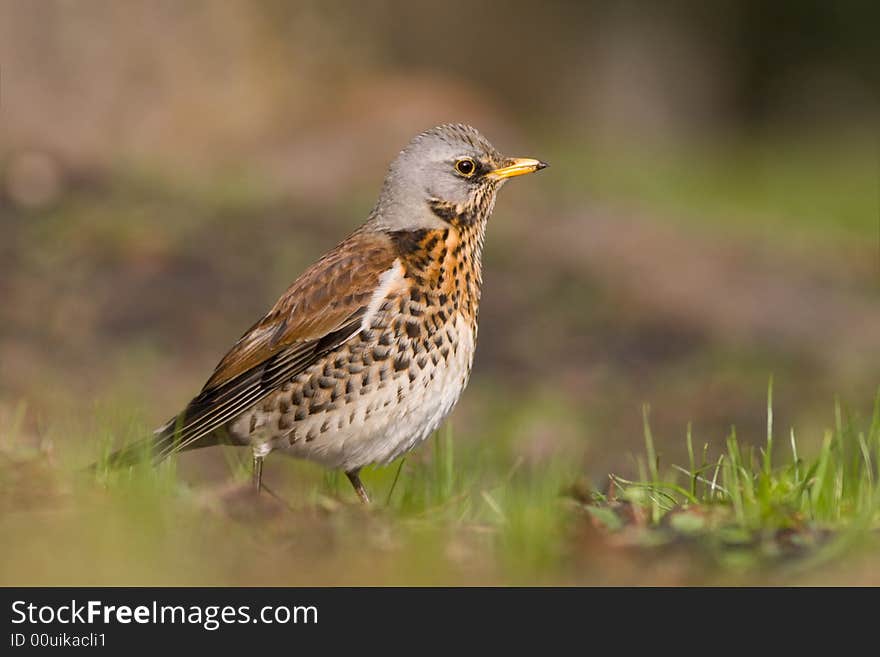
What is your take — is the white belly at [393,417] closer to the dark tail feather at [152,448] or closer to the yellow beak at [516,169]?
the dark tail feather at [152,448]

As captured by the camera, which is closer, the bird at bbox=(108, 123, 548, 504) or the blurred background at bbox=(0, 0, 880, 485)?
the bird at bbox=(108, 123, 548, 504)

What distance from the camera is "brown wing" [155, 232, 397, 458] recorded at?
576 cm

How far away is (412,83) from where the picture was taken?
24.2 m

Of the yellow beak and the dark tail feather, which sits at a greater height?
the yellow beak

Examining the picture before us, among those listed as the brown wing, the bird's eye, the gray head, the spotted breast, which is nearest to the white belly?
the spotted breast

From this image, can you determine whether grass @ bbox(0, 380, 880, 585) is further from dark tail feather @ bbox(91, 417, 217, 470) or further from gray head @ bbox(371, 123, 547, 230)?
gray head @ bbox(371, 123, 547, 230)

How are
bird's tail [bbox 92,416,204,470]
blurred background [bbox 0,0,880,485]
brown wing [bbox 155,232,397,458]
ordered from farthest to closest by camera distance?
blurred background [bbox 0,0,880,485], brown wing [bbox 155,232,397,458], bird's tail [bbox 92,416,204,470]

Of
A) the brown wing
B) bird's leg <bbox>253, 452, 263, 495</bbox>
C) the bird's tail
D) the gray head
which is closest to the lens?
the bird's tail

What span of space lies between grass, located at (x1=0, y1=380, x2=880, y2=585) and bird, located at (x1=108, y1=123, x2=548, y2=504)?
0.24 m

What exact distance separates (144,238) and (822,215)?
11817 millimetres

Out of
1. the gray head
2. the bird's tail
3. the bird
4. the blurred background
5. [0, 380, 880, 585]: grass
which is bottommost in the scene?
[0, 380, 880, 585]: grass

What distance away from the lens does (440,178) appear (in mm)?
6242

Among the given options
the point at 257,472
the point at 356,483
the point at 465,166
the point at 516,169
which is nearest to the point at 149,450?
the point at 257,472

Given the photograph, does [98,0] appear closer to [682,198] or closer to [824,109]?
[682,198]
